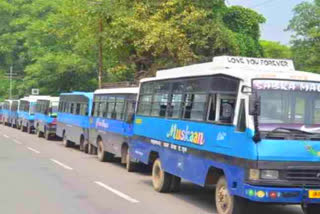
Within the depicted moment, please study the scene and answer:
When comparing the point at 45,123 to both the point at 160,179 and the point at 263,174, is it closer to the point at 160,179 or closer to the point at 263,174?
the point at 160,179

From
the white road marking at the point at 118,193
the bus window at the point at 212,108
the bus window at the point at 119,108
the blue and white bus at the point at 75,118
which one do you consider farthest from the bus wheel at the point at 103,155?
the bus window at the point at 212,108

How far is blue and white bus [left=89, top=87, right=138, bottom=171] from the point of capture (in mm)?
16656

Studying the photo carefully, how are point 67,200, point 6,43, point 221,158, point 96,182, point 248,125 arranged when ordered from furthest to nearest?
1. point 6,43
2. point 96,182
3. point 67,200
4. point 221,158
5. point 248,125

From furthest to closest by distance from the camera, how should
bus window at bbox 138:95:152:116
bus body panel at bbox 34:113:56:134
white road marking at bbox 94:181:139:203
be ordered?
bus body panel at bbox 34:113:56:134, bus window at bbox 138:95:152:116, white road marking at bbox 94:181:139:203

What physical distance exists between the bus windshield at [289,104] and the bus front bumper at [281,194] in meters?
0.95

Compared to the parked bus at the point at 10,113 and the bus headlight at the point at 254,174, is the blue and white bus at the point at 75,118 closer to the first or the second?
the bus headlight at the point at 254,174

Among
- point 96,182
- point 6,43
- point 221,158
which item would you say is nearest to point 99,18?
point 96,182

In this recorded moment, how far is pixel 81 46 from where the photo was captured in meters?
31.8

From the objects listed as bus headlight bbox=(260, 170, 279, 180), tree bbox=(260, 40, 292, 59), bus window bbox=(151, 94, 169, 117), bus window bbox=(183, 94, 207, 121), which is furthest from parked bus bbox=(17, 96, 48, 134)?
tree bbox=(260, 40, 292, 59)

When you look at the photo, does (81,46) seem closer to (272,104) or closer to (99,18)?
(99,18)

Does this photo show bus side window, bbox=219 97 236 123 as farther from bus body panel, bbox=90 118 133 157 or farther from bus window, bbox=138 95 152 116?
bus body panel, bbox=90 118 133 157

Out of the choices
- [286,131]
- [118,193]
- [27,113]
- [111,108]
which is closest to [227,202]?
[286,131]

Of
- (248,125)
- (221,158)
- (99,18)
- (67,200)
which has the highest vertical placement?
(99,18)

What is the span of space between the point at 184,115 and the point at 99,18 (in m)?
18.1
